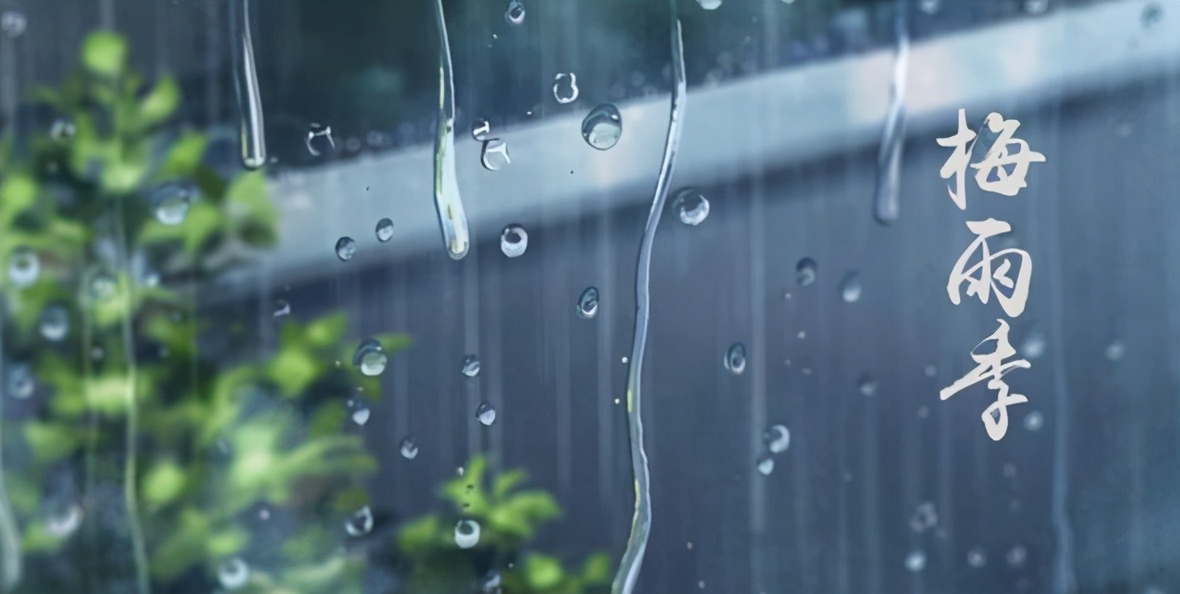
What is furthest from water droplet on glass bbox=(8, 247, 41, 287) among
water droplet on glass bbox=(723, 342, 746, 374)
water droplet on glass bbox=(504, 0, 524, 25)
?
water droplet on glass bbox=(723, 342, 746, 374)

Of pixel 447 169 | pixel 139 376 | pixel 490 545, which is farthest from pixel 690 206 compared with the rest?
pixel 139 376

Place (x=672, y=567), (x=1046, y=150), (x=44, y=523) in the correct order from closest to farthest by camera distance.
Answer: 1. (x=44, y=523)
2. (x=672, y=567)
3. (x=1046, y=150)

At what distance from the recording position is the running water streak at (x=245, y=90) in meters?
0.70

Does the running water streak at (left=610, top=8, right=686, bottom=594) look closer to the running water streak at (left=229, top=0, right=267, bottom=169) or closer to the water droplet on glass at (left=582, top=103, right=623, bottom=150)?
the water droplet on glass at (left=582, top=103, right=623, bottom=150)

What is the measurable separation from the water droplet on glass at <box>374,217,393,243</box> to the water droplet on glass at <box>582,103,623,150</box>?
0.17 meters

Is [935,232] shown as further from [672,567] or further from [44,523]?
[44,523]

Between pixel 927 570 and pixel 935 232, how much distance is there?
31 centimetres

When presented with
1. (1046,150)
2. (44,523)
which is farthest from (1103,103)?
(44,523)

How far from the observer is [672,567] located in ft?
2.60

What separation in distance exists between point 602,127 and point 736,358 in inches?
8.7

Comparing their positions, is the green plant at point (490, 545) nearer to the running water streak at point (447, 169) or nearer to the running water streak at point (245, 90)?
the running water streak at point (447, 169)

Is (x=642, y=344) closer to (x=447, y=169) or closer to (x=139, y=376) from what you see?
(x=447, y=169)

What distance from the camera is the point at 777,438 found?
82 cm

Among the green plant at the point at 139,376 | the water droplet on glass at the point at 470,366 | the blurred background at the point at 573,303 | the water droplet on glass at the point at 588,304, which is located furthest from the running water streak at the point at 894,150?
the green plant at the point at 139,376
